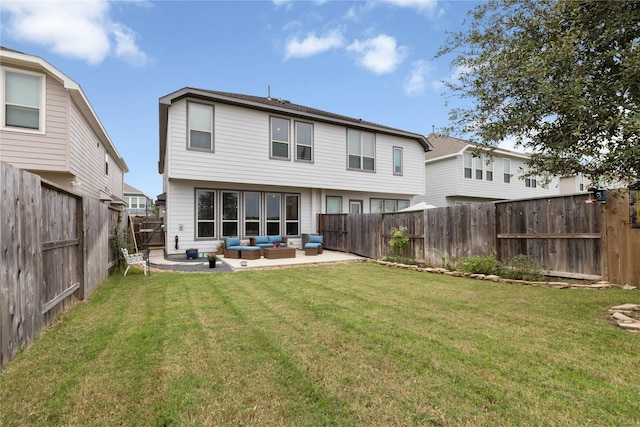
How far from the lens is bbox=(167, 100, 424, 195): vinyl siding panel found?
37.9 ft

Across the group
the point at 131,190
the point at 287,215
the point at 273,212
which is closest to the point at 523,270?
the point at 287,215

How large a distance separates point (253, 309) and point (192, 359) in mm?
1829

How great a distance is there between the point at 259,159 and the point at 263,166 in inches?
13.5

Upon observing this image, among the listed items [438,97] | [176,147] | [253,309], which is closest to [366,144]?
[176,147]

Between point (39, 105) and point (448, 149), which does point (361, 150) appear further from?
point (39, 105)

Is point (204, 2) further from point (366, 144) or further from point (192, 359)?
point (192, 359)

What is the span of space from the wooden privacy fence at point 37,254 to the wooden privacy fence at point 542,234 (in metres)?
7.48

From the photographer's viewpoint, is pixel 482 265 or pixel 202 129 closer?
pixel 482 265

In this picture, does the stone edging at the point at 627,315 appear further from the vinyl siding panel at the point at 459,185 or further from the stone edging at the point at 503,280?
the vinyl siding panel at the point at 459,185

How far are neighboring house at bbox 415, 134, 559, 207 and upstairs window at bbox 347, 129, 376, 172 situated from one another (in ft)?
18.0

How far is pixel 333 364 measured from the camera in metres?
2.94

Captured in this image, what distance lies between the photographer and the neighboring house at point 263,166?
39.0 ft

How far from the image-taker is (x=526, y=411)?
7.24ft

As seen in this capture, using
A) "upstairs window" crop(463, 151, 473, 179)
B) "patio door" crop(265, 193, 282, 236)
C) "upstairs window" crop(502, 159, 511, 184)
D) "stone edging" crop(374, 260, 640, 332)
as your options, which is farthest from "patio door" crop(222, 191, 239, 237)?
"upstairs window" crop(502, 159, 511, 184)
